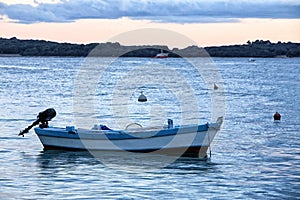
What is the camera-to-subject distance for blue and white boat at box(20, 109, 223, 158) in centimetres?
2202

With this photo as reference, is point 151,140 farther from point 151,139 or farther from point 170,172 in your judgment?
point 170,172

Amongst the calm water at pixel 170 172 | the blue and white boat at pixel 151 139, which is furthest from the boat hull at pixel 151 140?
the calm water at pixel 170 172

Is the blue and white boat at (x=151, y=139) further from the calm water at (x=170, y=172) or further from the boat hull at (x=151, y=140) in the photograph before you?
the calm water at (x=170, y=172)

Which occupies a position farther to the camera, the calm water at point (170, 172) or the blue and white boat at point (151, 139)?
the blue and white boat at point (151, 139)

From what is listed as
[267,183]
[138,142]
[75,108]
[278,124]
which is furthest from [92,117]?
[267,183]

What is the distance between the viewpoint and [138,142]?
2238cm

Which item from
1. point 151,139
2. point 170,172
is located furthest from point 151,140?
point 170,172

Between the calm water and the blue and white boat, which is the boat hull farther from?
the calm water

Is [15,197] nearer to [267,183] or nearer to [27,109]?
[267,183]

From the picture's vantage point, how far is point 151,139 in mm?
22266

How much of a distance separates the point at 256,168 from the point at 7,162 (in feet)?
26.5

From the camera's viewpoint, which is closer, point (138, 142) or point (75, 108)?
point (138, 142)

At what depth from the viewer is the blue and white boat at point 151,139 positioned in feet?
72.2

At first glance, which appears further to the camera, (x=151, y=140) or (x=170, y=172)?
(x=151, y=140)
